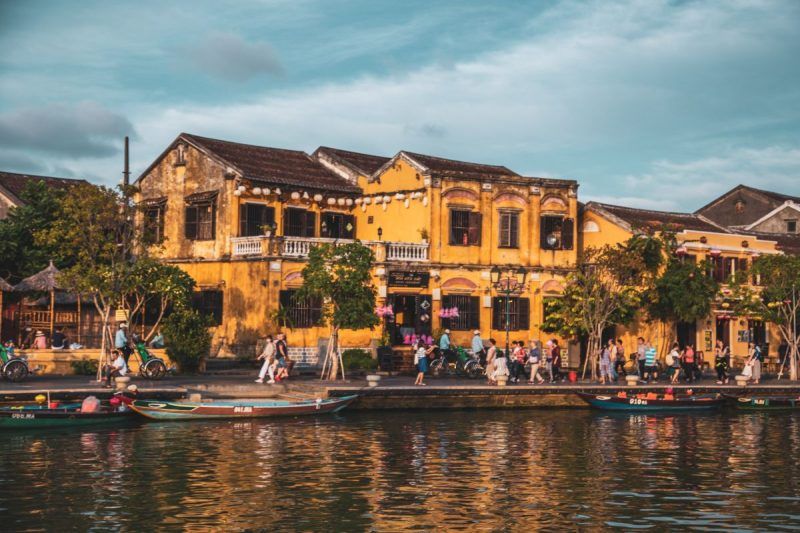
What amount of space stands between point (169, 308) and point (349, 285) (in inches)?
360

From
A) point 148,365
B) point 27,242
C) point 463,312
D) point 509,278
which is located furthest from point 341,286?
point 27,242

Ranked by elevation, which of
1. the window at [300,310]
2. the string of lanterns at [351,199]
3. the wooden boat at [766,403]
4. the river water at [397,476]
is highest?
the string of lanterns at [351,199]

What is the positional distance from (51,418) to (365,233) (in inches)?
904

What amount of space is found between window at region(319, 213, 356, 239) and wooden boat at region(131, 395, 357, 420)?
16.8 meters

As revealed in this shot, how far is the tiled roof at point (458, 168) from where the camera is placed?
151 feet

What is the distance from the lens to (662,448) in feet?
88.8

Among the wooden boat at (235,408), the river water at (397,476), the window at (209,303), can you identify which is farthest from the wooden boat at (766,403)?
the window at (209,303)

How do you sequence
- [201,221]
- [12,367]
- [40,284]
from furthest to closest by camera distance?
[201,221]
[40,284]
[12,367]

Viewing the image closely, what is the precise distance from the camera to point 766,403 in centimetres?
3806

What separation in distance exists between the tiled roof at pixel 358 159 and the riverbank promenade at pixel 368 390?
15227 millimetres

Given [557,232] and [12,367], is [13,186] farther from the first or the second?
[557,232]

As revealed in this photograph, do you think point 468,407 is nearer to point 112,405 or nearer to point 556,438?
point 556,438

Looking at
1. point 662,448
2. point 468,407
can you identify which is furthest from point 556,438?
point 468,407

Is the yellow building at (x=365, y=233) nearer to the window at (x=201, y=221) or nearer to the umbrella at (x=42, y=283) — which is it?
the window at (x=201, y=221)
